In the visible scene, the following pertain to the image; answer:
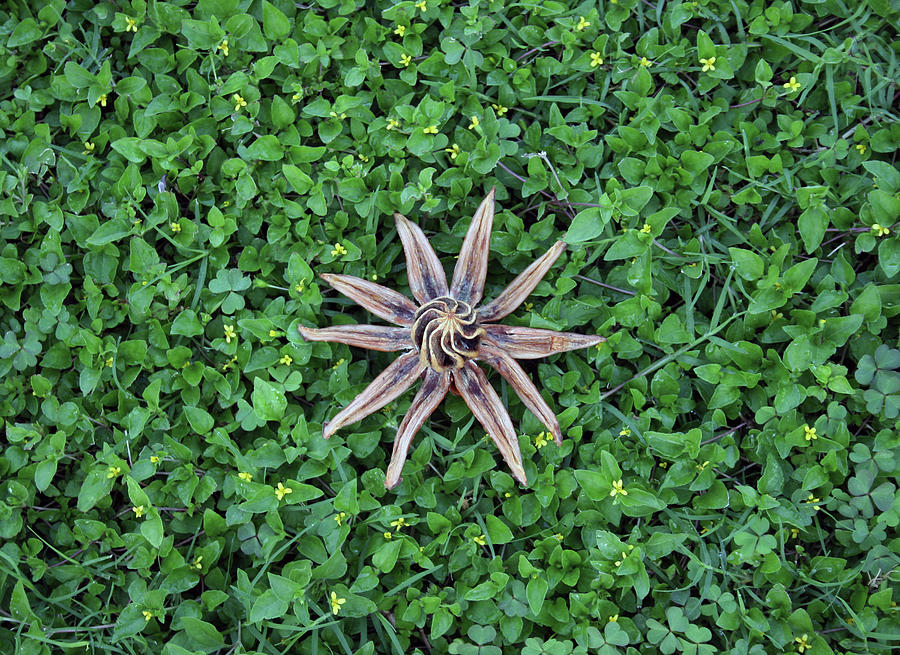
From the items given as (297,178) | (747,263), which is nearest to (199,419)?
(297,178)

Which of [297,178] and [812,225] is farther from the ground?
[297,178]

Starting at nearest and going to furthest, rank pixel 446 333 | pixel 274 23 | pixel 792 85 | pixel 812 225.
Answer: pixel 446 333
pixel 812 225
pixel 792 85
pixel 274 23

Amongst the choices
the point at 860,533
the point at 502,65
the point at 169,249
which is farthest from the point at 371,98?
the point at 860,533

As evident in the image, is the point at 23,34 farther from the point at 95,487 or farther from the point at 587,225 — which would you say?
the point at 587,225

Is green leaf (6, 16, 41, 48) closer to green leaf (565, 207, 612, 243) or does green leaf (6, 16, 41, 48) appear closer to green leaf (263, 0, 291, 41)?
green leaf (263, 0, 291, 41)

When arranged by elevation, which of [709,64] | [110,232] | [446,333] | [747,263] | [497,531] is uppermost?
[709,64]

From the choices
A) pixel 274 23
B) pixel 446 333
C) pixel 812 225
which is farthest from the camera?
pixel 274 23
